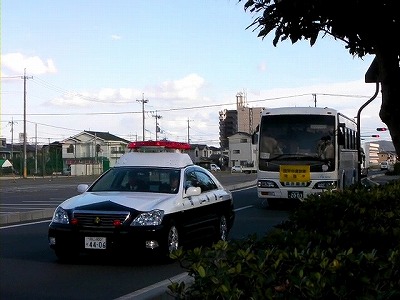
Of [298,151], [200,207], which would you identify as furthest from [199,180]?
[298,151]

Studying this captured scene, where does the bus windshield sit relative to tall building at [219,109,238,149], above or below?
below

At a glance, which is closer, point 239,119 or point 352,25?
point 352,25

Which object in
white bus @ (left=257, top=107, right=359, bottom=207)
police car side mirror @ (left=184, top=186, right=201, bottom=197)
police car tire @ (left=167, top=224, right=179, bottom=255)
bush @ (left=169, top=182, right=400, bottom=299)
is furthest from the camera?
white bus @ (left=257, top=107, right=359, bottom=207)

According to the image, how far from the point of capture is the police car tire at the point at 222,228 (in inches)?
515

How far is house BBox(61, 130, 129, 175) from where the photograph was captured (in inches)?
3214

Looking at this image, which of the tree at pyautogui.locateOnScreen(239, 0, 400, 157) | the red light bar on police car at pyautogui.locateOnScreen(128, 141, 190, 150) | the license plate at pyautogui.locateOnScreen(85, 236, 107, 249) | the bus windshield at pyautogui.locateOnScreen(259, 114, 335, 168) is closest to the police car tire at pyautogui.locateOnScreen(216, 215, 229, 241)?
the red light bar on police car at pyautogui.locateOnScreen(128, 141, 190, 150)

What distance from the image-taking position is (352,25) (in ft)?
19.7

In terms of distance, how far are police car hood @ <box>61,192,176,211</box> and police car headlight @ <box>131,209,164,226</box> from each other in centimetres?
8

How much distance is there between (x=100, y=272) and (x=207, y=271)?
6.44m

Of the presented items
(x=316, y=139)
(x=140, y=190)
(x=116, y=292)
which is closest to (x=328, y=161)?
(x=316, y=139)

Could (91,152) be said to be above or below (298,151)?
above

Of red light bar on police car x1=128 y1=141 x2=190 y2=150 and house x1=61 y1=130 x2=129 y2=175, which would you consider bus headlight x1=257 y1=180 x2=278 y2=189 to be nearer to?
red light bar on police car x1=128 y1=141 x2=190 y2=150

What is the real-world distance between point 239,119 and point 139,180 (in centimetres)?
11867

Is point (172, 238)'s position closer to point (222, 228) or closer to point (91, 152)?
point (222, 228)
